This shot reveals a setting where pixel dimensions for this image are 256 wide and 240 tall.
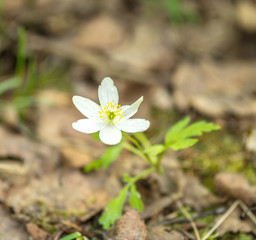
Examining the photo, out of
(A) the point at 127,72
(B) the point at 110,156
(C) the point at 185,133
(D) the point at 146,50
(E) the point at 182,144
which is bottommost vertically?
(E) the point at 182,144

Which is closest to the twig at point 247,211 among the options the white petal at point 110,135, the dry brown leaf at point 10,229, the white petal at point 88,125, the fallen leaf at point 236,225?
the fallen leaf at point 236,225

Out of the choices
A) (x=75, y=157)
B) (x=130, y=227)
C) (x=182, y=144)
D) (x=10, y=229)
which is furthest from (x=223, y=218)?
(x=10, y=229)

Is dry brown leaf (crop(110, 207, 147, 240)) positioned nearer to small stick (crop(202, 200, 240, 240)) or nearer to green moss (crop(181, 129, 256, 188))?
small stick (crop(202, 200, 240, 240))

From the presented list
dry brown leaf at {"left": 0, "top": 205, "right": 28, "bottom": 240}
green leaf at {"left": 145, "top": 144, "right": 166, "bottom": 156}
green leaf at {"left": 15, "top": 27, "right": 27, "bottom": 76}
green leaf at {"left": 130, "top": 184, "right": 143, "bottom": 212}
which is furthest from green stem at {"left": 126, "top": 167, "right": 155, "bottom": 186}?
green leaf at {"left": 15, "top": 27, "right": 27, "bottom": 76}

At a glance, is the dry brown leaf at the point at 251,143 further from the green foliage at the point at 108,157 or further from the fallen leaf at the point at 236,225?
the green foliage at the point at 108,157

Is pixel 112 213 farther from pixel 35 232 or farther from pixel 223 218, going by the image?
pixel 223 218

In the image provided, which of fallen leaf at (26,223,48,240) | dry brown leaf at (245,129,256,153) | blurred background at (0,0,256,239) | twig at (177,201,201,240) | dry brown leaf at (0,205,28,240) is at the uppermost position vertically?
blurred background at (0,0,256,239)
